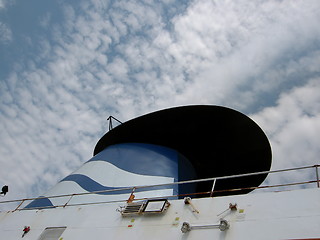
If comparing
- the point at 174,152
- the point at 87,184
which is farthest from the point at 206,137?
the point at 87,184

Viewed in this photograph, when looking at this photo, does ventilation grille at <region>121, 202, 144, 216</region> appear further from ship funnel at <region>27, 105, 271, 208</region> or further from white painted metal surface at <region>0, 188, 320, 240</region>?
ship funnel at <region>27, 105, 271, 208</region>

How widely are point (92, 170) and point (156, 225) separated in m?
5.08

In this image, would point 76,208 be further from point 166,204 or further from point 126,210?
point 166,204

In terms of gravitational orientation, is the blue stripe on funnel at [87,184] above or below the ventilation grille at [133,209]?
above

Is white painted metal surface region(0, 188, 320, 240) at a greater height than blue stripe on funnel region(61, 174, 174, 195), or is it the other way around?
blue stripe on funnel region(61, 174, 174, 195)

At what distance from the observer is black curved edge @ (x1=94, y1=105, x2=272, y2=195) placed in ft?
32.3

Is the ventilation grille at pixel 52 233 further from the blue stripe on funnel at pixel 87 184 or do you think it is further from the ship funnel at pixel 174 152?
the blue stripe on funnel at pixel 87 184

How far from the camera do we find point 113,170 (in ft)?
29.4

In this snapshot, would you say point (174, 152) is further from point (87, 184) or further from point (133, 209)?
point (133, 209)

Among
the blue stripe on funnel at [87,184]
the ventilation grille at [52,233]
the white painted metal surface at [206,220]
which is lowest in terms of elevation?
the ventilation grille at [52,233]

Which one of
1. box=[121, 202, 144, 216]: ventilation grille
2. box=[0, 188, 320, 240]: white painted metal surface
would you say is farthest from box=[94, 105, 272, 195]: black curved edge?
box=[121, 202, 144, 216]: ventilation grille

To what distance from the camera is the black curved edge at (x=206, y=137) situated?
388 inches

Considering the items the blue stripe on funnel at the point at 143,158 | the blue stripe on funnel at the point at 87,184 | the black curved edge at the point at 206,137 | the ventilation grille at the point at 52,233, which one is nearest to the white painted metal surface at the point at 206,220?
the ventilation grille at the point at 52,233

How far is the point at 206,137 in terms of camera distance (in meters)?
10.7
